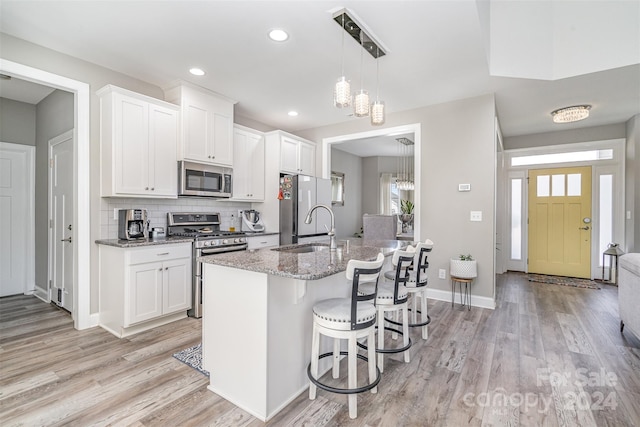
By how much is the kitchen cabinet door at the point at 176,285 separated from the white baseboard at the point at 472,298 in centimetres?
311

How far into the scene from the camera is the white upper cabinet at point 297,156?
4687 millimetres

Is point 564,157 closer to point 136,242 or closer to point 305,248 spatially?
point 305,248

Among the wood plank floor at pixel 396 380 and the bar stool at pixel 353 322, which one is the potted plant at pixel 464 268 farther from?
the bar stool at pixel 353 322

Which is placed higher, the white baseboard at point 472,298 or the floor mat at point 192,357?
the white baseboard at point 472,298

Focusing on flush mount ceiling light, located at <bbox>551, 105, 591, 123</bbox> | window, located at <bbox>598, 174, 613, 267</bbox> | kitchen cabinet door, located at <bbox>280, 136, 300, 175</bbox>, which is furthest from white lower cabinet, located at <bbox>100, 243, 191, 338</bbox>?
window, located at <bbox>598, 174, 613, 267</bbox>

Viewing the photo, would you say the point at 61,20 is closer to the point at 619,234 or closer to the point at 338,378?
the point at 338,378

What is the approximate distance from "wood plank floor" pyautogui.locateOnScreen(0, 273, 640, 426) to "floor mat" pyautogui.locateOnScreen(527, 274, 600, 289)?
1842 mm

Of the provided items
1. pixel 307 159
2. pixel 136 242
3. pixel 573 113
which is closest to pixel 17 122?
pixel 136 242

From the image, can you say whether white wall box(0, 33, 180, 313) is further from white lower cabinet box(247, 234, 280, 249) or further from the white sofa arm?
the white sofa arm

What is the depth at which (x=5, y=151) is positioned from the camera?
13.1 feet

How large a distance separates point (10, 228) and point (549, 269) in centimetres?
869

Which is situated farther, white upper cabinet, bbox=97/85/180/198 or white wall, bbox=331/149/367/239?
white wall, bbox=331/149/367/239

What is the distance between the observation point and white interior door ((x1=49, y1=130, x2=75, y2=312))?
336 cm

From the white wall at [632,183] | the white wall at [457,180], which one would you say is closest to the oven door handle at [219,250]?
the white wall at [457,180]
